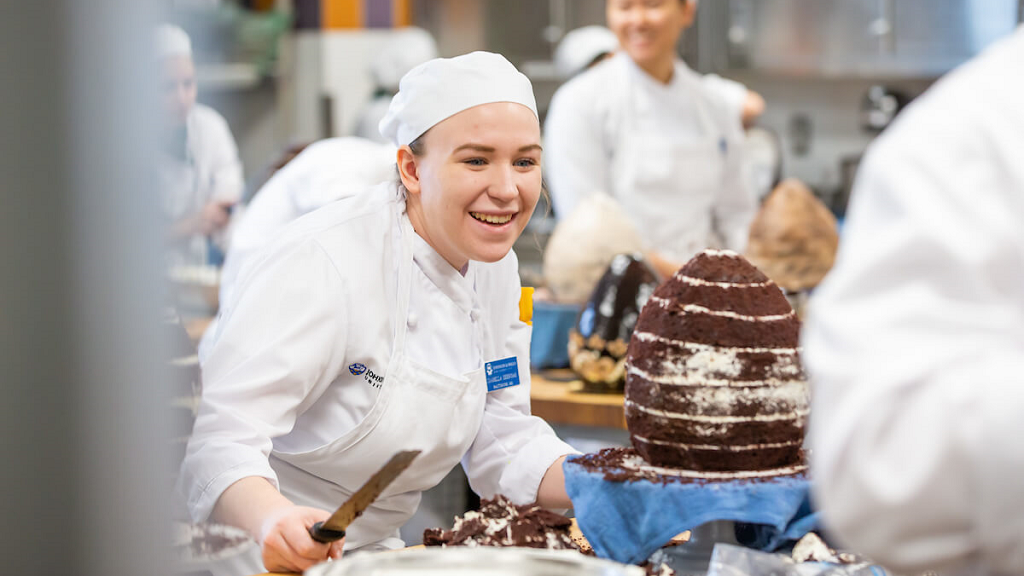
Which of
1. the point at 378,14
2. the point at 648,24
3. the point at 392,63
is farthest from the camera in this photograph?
the point at 378,14

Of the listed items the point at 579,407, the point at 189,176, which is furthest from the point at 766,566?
the point at 579,407

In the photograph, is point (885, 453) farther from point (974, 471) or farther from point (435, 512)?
point (435, 512)

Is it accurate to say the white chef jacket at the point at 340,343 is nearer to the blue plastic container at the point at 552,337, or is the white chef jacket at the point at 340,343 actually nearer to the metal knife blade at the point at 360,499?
the metal knife blade at the point at 360,499

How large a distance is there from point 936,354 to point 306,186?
241cm

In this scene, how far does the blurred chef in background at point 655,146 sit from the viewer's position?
3.70 metres

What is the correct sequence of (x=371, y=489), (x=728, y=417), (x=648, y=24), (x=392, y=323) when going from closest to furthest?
(x=371, y=489) < (x=728, y=417) < (x=392, y=323) < (x=648, y=24)

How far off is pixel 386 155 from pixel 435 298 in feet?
3.67

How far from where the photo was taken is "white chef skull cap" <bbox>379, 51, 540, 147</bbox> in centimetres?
158

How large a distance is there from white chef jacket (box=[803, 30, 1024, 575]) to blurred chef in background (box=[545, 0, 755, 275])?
2875 millimetres

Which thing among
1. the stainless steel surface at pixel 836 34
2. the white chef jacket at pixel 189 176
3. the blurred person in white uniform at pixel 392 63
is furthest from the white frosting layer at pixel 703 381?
the stainless steel surface at pixel 836 34

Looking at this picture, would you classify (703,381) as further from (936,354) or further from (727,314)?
(936,354)

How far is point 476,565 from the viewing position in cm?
97

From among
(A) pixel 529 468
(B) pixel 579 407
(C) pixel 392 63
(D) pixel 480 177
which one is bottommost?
(B) pixel 579 407

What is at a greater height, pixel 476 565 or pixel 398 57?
pixel 398 57
